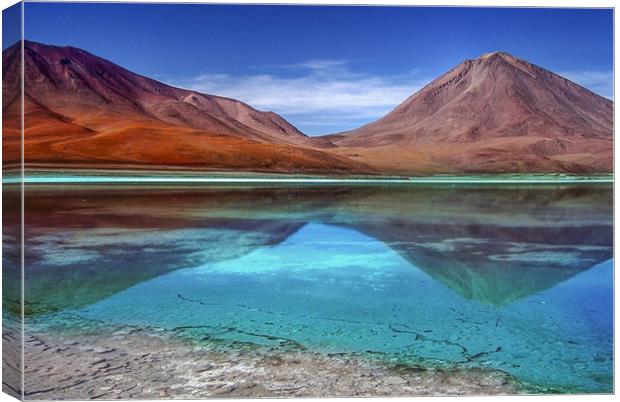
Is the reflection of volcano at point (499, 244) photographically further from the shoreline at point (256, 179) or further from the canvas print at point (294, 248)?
the shoreline at point (256, 179)

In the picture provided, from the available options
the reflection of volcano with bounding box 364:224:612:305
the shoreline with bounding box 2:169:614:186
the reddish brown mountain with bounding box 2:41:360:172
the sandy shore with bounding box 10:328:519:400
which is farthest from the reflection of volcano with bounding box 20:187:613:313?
the shoreline with bounding box 2:169:614:186

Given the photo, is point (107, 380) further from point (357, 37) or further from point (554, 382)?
point (357, 37)

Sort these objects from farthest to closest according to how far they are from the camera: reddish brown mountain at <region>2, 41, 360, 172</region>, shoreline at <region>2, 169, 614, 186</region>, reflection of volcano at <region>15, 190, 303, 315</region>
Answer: shoreline at <region>2, 169, 614, 186</region> → reddish brown mountain at <region>2, 41, 360, 172</region> → reflection of volcano at <region>15, 190, 303, 315</region>

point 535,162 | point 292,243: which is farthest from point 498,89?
point 292,243

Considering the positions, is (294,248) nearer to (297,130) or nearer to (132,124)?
(297,130)

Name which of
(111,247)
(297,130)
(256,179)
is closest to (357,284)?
(111,247)

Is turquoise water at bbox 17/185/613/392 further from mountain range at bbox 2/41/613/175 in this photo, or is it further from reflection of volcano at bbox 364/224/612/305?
mountain range at bbox 2/41/613/175
